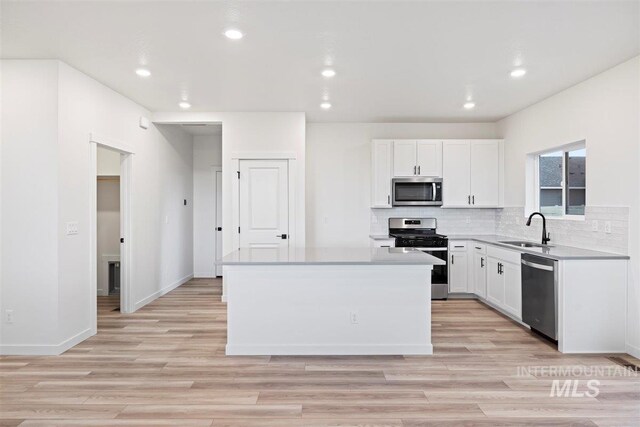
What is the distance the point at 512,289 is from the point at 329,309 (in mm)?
2331

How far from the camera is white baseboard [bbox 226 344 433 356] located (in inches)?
137

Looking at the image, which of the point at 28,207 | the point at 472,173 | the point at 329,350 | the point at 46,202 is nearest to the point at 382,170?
the point at 472,173

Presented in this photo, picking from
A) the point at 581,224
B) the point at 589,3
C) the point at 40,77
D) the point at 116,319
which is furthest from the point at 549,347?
the point at 40,77

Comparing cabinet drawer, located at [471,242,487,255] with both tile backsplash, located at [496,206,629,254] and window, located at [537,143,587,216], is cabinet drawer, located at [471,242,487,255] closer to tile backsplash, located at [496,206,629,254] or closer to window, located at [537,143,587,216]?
tile backsplash, located at [496,206,629,254]

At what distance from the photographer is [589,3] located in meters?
2.53

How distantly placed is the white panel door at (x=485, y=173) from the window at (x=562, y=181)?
704 mm

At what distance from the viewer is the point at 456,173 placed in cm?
588

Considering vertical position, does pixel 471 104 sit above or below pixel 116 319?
above

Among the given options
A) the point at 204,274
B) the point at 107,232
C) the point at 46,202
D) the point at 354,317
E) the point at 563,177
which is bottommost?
the point at 204,274

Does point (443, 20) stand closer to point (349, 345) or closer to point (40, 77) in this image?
point (349, 345)

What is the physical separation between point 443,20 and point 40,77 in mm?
3493

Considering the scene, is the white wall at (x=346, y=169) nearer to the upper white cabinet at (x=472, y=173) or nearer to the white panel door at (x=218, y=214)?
the upper white cabinet at (x=472, y=173)

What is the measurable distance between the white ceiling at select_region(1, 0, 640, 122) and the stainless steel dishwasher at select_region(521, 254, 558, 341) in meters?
1.89

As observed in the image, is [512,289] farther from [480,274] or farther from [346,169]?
[346,169]
